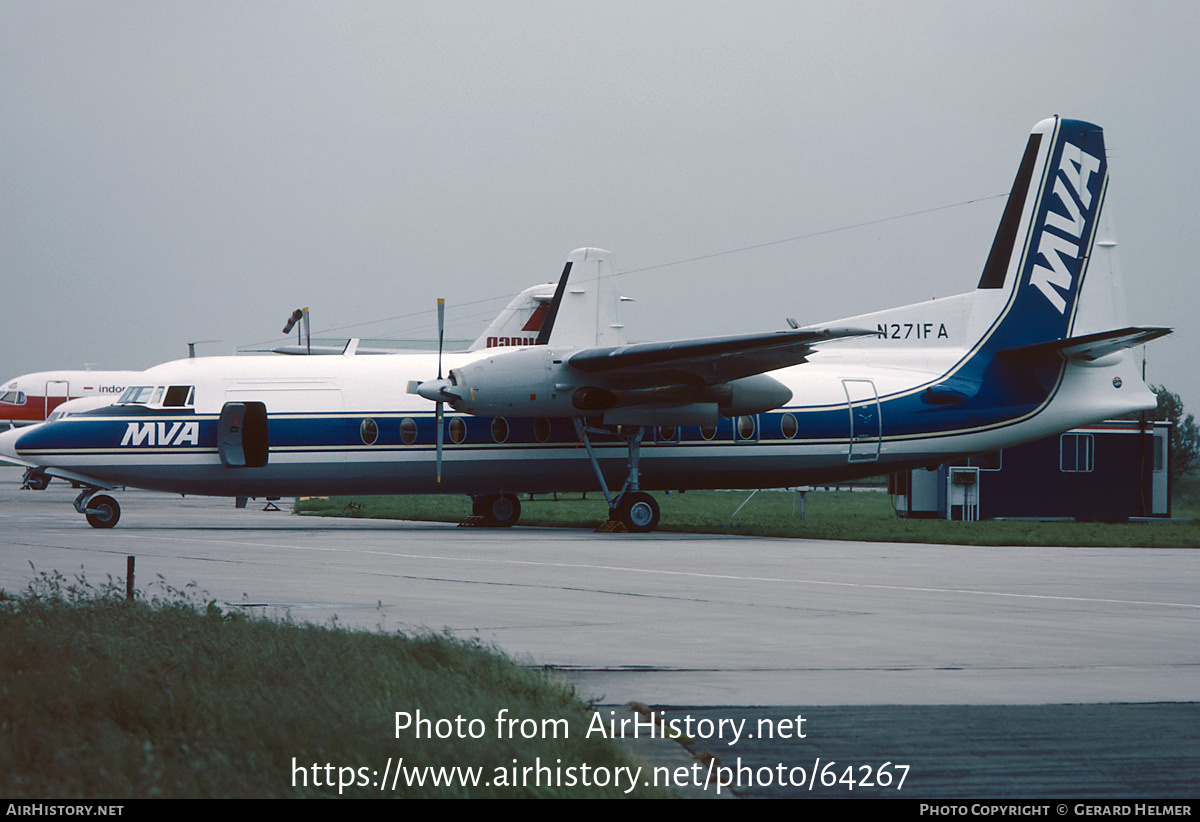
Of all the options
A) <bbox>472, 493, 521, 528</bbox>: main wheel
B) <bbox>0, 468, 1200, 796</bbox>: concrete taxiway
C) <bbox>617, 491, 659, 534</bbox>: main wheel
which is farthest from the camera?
<bbox>472, 493, 521, 528</bbox>: main wheel

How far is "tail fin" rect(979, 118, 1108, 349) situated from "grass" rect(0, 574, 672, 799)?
22552 millimetres

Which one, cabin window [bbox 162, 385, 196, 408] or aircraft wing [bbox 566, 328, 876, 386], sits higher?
aircraft wing [bbox 566, 328, 876, 386]

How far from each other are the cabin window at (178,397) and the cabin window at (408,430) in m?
4.05

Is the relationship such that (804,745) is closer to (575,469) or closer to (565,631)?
(565,631)

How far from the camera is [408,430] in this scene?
25.3m

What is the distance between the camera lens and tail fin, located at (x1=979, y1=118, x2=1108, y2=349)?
28.1 metres

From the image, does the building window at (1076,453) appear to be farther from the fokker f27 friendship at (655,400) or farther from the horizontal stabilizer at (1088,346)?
the horizontal stabilizer at (1088,346)

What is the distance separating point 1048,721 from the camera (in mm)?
6844

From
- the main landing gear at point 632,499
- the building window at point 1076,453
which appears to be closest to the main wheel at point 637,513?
the main landing gear at point 632,499

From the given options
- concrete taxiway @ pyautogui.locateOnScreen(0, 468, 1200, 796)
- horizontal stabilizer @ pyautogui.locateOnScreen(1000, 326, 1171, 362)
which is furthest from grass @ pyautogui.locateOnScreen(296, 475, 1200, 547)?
horizontal stabilizer @ pyautogui.locateOnScreen(1000, 326, 1171, 362)

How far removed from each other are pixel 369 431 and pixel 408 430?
0.78 m

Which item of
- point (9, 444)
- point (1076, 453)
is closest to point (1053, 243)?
point (1076, 453)

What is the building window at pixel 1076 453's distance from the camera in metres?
36.5

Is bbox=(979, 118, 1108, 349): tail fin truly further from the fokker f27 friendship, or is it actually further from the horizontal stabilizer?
the horizontal stabilizer
